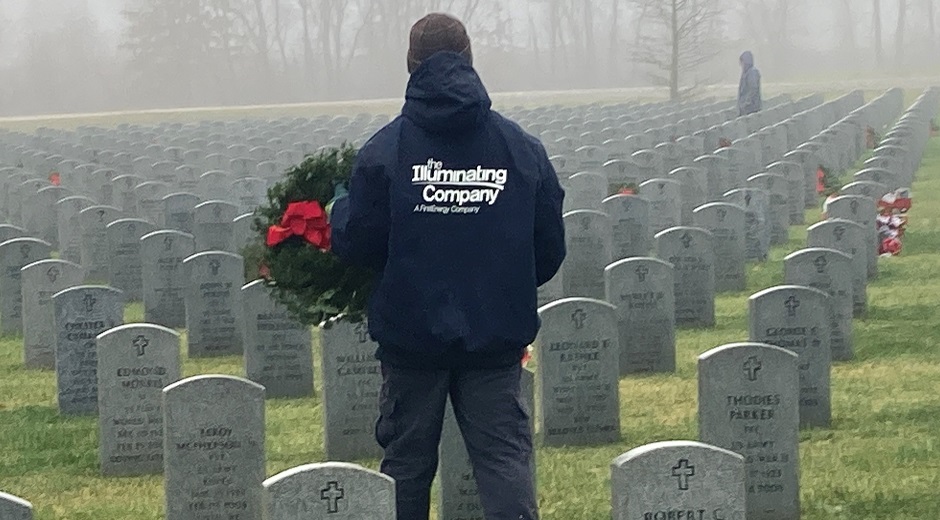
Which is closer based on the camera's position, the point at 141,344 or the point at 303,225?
the point at 303,225

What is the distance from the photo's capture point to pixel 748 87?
1378 inches

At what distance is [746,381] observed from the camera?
821cm

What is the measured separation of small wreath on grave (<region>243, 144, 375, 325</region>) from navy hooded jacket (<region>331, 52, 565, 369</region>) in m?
0.73

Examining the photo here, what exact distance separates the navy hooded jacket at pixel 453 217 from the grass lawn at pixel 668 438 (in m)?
2.71

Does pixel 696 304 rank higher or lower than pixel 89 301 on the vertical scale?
lower

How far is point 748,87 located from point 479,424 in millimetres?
29462

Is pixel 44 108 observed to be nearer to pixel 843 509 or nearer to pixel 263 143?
pixel 263 143

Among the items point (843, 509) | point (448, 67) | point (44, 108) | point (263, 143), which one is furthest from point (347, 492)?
point (44, 108)

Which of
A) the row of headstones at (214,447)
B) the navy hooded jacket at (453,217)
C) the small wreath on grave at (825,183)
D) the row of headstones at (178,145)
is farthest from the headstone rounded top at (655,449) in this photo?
Result: the row of headstones at (178,145)

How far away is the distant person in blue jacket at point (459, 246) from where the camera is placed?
20.0ft

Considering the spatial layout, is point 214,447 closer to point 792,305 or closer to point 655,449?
point 655,449

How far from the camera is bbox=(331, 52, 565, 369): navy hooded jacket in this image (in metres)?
6.09

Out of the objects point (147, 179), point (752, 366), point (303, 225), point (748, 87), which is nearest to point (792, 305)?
point (752, 366)

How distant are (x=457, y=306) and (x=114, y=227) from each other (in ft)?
35.1
